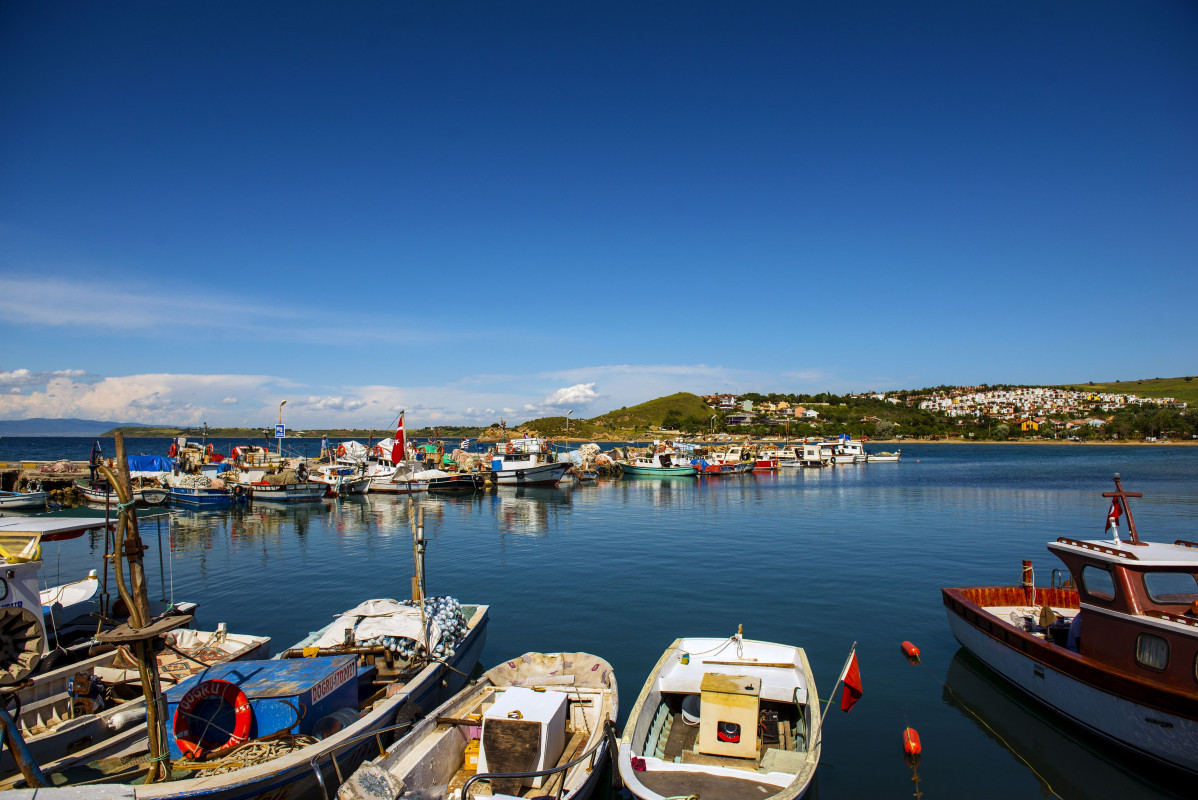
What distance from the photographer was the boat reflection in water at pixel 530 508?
39.9m

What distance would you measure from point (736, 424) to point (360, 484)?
507ft

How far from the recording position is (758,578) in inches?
967

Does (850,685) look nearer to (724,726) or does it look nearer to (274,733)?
(724,726)

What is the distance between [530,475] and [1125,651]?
5727 centimetres

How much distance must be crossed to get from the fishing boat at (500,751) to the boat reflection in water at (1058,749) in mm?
8132

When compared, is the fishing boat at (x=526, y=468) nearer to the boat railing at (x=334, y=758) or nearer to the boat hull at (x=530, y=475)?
the boat hull at (x=530, y=475)

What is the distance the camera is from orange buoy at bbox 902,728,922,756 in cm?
1151

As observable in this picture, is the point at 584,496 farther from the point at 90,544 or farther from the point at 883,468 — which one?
the point at 883,468

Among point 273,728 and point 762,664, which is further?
point 762,664

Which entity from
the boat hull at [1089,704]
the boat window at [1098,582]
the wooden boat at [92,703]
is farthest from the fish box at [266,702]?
the boat window at [1098,582]

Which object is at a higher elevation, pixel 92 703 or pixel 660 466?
pixel 92 703

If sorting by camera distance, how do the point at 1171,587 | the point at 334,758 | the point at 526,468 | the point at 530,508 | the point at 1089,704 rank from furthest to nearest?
the point at 526,468 < the point at 530,508 < the point at 1089,704 < the point at 1171,587 < the point at 334,758

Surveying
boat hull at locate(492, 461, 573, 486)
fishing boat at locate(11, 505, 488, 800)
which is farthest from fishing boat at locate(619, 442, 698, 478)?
fishing boat at locate(11, 505, 488, 800)

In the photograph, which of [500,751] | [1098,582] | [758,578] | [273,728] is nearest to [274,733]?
[273,728]
